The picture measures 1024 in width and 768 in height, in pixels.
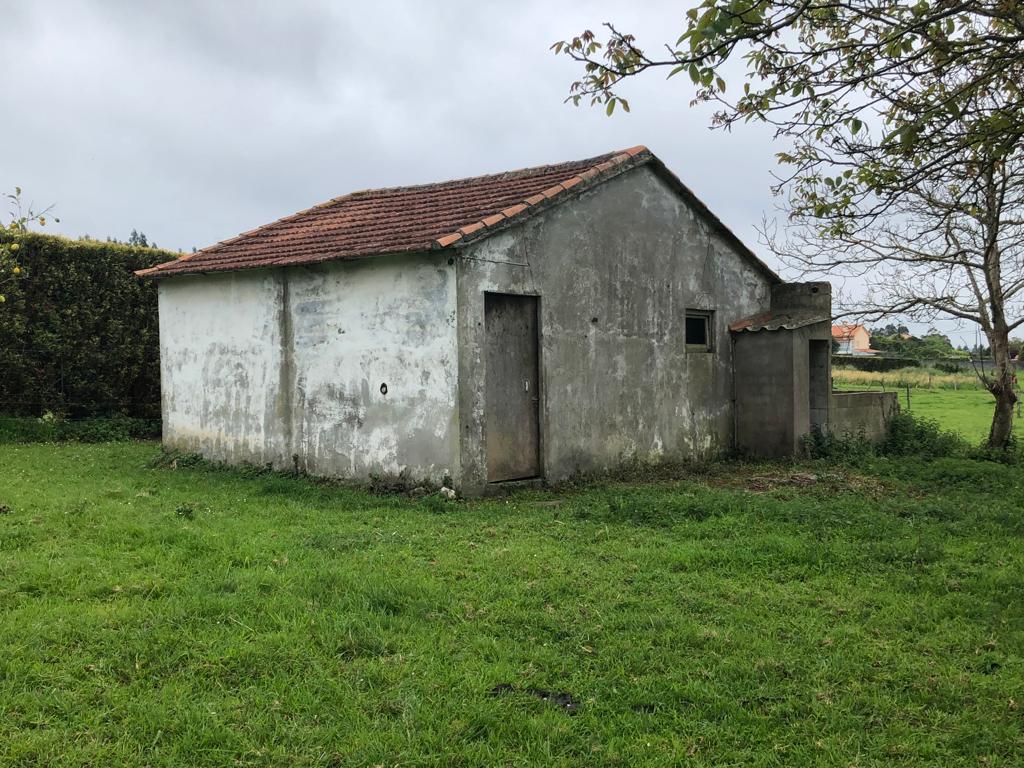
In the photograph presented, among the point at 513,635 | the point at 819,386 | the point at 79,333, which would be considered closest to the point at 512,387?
the point at 513,635

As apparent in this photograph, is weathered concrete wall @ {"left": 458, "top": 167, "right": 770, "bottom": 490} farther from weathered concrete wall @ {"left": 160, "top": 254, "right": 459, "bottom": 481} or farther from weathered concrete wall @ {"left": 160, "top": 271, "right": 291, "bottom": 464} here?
weathered concrete wall @ {"left": 160, "top": 271, "right": 291, "bottom": 464}

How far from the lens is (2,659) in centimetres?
457

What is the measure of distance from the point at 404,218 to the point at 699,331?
544cm

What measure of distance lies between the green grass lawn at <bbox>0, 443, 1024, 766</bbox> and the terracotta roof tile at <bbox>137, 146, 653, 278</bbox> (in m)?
3.62

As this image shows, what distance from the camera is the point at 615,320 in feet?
38.8

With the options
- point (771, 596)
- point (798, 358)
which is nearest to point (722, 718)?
point (771, 596)

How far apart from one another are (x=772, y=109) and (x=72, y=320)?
15.2 metres

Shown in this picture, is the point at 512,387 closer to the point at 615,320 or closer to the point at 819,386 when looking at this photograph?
the point at 615,320

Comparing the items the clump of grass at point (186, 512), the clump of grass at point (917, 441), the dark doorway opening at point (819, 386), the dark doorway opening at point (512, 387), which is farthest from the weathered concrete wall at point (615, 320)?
the clump of grass at point (917, 441)

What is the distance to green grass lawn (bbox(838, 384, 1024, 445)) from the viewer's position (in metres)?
20.2

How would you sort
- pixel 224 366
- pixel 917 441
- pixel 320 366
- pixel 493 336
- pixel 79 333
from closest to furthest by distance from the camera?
pixel 493 336 → pixel 320 366 → pixel 224 366 → pixel 917 441 → pixel 79 333

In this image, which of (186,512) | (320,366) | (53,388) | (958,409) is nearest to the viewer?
(186,512)

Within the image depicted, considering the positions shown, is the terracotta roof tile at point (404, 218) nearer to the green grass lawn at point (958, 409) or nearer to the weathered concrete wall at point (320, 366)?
the weathered concrete wall at point (320, 366)

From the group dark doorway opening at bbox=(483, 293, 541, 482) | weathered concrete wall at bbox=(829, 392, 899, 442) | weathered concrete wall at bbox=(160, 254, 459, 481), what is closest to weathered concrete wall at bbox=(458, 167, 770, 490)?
dark doorway opening at bbox=(483, 293, 541, 482)
